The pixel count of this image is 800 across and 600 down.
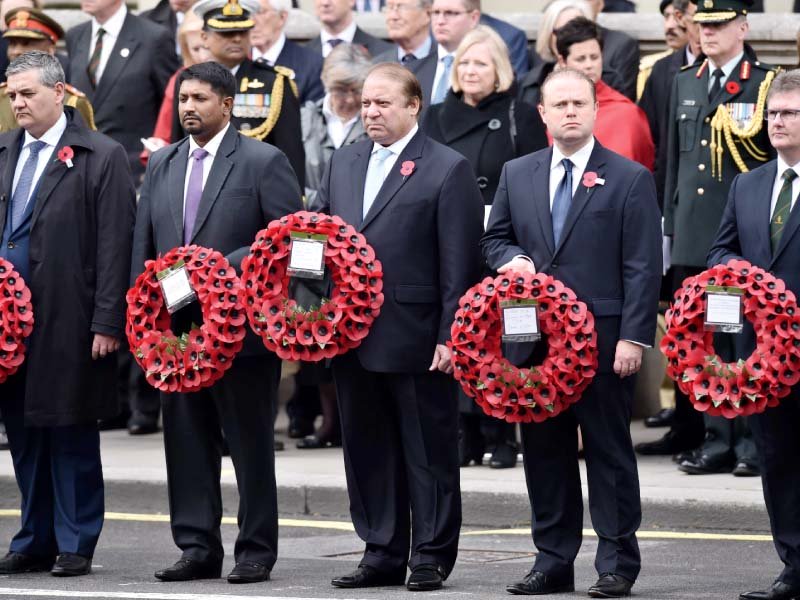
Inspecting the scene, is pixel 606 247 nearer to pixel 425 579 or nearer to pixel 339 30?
pixel 425 579

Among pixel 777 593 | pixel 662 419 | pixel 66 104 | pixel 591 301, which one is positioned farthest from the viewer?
pixel 662 419

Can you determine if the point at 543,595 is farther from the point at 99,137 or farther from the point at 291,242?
the point at 99,137

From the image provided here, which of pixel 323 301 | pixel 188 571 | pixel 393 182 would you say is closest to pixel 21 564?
pixel 188 571

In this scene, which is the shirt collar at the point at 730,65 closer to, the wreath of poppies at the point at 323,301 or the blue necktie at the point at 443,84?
the blue necktie at the point at 443,84

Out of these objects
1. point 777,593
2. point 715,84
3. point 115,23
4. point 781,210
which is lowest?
point 777,593

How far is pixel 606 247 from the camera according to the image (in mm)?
8727

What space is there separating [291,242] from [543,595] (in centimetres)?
193

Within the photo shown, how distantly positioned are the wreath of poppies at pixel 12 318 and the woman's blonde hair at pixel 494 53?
3.19m

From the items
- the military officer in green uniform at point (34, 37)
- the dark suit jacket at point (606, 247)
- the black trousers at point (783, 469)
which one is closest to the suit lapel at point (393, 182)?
the dark suit jacket at point (606, 247)

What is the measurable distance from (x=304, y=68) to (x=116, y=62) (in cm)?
134

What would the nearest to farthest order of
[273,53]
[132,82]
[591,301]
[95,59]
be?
[591,301], [273,53], [132,82], [95,59]

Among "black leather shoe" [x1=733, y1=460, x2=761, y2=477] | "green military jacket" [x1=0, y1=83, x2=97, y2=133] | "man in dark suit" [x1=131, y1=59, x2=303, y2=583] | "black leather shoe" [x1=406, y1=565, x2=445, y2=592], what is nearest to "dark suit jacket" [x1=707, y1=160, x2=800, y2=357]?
"black leather shoe" [x1=406, y1=565, x2=445, y2=592]

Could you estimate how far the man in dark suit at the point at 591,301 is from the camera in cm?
866

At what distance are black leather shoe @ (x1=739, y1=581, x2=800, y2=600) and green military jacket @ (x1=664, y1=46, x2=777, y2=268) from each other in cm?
331
